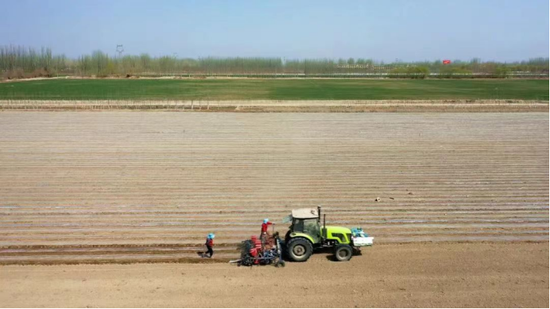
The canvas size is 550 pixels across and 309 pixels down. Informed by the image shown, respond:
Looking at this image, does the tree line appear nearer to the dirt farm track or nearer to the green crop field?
the green crop field

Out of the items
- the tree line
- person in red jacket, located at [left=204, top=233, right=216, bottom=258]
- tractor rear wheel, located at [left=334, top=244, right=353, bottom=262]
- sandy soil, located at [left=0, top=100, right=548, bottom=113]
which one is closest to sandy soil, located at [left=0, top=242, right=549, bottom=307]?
tractor rear wheel, located at [left=334, top=244, right=353, bottom=262]

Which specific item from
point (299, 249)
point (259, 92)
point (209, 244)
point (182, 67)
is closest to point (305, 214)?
point (299, 249)

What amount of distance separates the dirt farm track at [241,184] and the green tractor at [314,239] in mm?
1467

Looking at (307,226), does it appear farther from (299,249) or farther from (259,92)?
(259,92)

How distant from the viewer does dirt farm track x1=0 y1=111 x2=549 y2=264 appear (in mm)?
11727

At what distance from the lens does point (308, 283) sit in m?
8.99

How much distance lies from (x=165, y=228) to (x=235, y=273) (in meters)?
3.39

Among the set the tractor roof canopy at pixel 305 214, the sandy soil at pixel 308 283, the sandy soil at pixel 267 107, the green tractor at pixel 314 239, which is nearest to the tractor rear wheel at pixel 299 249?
the green tractor at pixel 314 239

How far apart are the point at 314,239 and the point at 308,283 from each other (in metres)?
1.30

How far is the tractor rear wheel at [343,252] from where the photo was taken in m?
10.0

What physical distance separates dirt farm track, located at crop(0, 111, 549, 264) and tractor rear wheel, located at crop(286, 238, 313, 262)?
1.51 meters

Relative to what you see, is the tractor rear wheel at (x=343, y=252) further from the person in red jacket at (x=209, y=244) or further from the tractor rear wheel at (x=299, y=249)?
the person in red jacket at (x=209, y=244)

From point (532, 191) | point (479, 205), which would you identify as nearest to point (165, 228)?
point (479, 205)

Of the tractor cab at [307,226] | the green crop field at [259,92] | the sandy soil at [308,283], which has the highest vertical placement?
the green crop field at [259,92]
